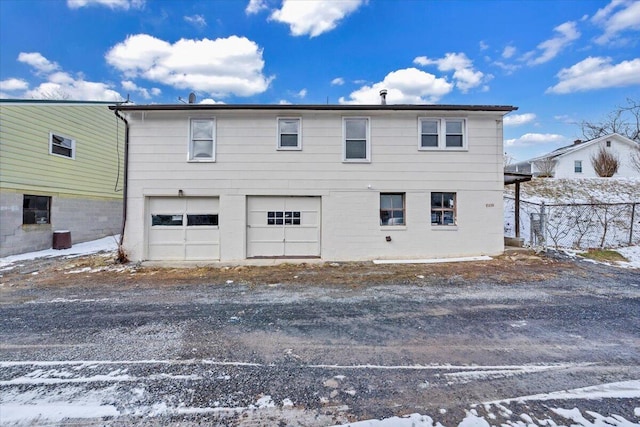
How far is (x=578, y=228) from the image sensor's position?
40.7 ft

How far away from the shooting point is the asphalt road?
8.20 ft

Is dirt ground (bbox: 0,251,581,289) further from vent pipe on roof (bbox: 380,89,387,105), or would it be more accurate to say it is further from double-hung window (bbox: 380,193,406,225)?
vent pipe on roof (bbox: 380,89,387,105)

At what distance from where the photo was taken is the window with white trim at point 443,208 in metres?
10.1

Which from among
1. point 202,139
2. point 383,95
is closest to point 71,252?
point 202,139

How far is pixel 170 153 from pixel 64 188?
20.7ft

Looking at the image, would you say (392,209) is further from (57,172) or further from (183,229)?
(57,172)

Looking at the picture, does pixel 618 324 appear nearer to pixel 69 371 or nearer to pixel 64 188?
pixel 69 371

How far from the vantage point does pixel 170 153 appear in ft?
32.1

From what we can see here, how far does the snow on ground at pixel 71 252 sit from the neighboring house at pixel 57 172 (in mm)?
406

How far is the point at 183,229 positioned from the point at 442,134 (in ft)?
31.3

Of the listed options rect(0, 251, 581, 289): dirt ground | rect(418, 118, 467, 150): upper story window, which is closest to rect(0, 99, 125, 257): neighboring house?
rect(0, 251, 581, 289): dirt ground

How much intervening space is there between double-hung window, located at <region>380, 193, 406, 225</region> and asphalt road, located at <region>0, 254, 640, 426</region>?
4.20m

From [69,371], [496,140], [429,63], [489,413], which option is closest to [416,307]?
[489,413]

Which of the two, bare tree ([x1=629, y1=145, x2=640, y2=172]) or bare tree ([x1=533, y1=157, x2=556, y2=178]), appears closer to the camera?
bare tree ([x1=629, y1=145, x2=640, y2=172])
